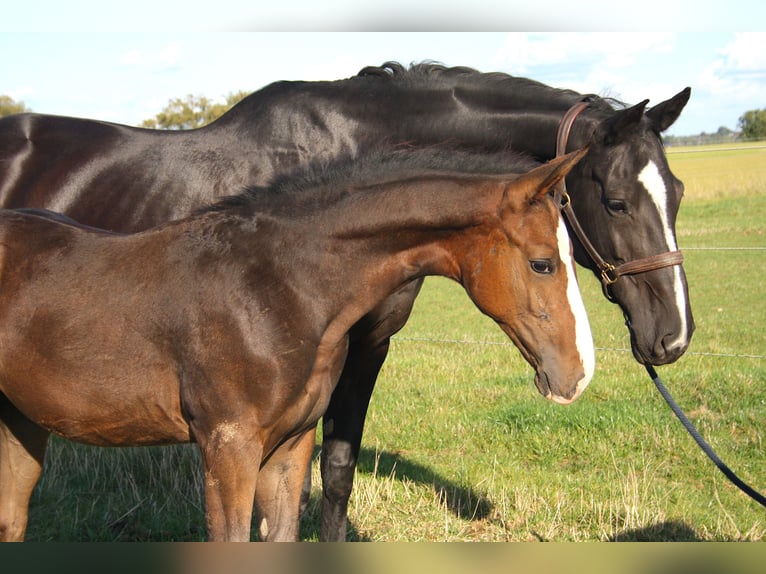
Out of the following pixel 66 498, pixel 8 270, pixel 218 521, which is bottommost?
pixel 66 498

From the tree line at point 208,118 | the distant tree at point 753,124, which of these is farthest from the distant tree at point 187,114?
the distant tree at point 753,124

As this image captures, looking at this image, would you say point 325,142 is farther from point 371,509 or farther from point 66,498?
point 66,498

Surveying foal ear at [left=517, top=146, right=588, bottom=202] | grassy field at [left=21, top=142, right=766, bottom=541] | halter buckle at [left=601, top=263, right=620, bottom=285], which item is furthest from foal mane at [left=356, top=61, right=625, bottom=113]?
grassy field at [left=21, top=142, right=766, bottom=541]

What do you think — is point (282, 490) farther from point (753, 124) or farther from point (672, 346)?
point (753, 124)

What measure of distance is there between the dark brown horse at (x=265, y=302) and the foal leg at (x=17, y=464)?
433 mm

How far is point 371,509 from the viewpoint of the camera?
4379 mm

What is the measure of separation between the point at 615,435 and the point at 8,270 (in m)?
3.90

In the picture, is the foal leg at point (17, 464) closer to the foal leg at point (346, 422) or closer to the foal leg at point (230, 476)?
the foal leg at point (230, 476)

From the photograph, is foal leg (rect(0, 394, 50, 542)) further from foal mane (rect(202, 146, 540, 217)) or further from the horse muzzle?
the horse muzzle

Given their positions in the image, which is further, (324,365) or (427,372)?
(427,372)

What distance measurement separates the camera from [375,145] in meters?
3.41

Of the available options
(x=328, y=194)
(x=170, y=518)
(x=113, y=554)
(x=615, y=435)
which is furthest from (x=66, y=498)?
(x=113, y=554)

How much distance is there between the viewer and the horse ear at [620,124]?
126 inches

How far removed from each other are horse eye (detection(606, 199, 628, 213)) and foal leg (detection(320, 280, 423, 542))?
3.04ft
